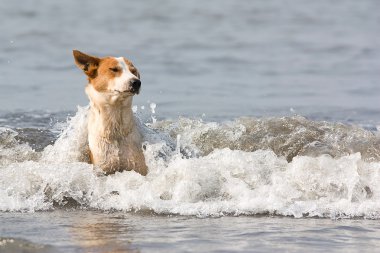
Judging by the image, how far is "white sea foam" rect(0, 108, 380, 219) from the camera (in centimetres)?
990

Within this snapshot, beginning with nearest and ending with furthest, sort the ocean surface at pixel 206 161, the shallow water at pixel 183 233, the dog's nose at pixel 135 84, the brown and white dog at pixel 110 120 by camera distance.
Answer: the shallow water at pixel 183 233
the ocean surface at pixel 206 161
the dog's nose at pixel 135 84
the brown and white dog at pixel 110 120

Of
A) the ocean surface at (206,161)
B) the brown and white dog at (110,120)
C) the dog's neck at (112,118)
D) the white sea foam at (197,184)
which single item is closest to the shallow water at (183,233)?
the ocean surface at (206,161)

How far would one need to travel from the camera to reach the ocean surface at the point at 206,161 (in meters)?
8.85

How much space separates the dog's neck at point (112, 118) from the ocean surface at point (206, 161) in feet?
1.01

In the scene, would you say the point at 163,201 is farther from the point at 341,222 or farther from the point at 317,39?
the point at 317,39

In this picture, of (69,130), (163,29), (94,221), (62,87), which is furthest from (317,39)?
(94,221)

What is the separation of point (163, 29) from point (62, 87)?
1532 cm

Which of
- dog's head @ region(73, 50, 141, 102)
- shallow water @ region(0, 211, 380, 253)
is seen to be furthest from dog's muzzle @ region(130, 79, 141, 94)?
shallow water @ region(0, 211, 380, 253)

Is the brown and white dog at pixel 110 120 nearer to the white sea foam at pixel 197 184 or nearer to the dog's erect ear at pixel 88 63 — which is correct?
the dog's erect ear at pixel 88 63

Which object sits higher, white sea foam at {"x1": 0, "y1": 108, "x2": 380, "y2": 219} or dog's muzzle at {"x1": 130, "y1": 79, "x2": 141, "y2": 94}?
dog's muzzle at {"x1": 130, "y1": 79, "x2": 141, "y2": 94}

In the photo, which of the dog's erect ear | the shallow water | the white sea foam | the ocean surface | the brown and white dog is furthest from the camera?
the dog's erect ear

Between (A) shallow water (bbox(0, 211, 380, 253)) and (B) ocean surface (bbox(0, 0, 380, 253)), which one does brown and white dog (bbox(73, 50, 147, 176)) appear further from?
(A) shallow water (bbox(0, 211, 380, 253))

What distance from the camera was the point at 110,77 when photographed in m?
10.5

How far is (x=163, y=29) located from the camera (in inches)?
1405
